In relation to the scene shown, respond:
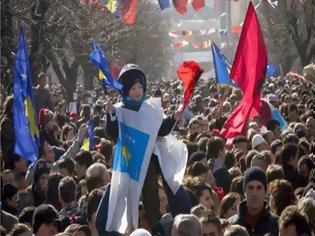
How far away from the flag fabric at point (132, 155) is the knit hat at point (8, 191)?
145 centimetres

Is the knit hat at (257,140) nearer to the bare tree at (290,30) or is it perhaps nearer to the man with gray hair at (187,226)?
the man with gray hair at (187,226)

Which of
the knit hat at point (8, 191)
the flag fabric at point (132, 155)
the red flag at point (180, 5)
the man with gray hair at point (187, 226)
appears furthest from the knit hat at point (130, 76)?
the red flag at point (180, 5)

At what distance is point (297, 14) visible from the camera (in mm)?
44906

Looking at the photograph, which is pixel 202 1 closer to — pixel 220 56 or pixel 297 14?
pixel 297 14

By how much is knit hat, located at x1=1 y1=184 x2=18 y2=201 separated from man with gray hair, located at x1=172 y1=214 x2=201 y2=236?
321cm

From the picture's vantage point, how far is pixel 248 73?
14.7 metres

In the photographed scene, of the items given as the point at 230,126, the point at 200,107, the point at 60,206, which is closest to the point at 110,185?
the point at 60,206

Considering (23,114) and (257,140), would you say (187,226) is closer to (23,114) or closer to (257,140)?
(23,114)

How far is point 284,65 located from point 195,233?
167 feet

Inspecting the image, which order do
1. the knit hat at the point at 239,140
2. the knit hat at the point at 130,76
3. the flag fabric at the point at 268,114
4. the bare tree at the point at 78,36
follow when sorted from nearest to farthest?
the knit hat at the point at 130,76 → the knit hat at the point at 239,140 → the flag fabric at the point at 268,114 → the bare tree at the point at 78,36

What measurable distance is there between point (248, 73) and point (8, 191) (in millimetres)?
4783

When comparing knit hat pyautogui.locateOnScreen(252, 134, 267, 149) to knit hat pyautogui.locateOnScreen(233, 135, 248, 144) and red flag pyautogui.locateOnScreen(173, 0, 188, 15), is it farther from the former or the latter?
red flag pyautogui.locateOnScreen(173, 0, 188, 15)

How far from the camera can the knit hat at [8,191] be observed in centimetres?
1069

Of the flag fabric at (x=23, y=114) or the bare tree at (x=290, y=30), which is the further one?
the bare tree at (x=290, y=30)
